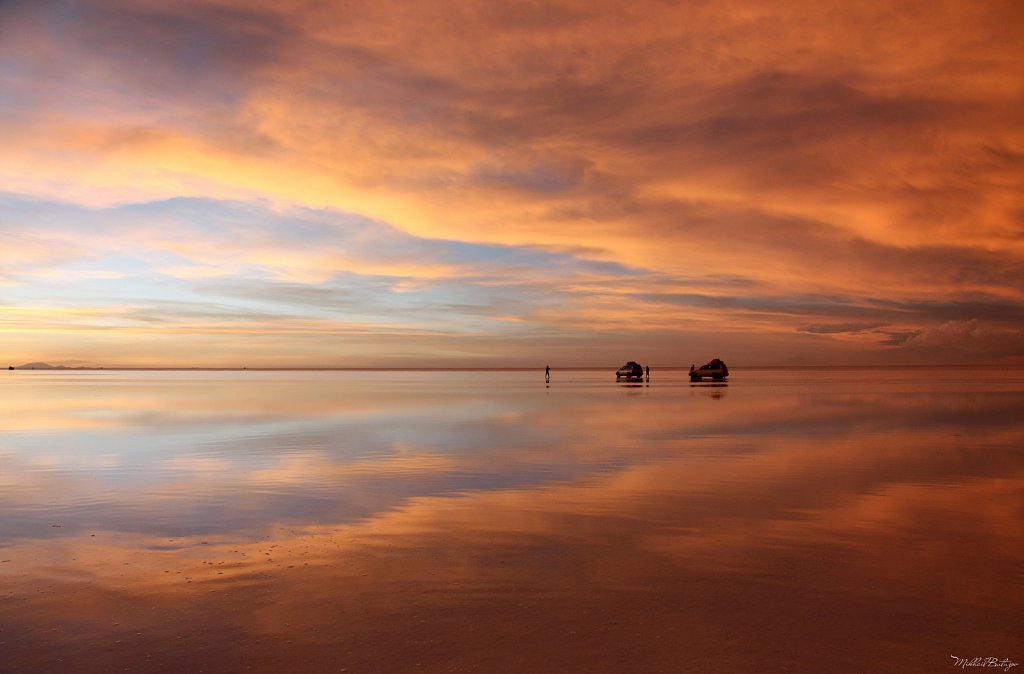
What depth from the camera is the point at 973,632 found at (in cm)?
679

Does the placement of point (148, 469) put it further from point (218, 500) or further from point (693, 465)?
point (693, 465)

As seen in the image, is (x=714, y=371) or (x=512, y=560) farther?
(x=714, y=371)

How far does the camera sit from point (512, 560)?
30.4ft

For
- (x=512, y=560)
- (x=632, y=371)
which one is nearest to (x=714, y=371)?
(x=632, y=371)

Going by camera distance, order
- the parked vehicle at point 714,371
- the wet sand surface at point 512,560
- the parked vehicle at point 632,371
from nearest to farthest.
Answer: the wet sand surface at point 512,560
the parked vehicle at point 714,371
the parked vehicle at point 632,371

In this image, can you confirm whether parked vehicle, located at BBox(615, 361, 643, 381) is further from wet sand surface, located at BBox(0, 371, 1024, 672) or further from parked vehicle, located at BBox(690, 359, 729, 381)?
wet sand surface, located at BBox(0, 371, 1024, 672)

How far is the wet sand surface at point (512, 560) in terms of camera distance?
6469 millimetres

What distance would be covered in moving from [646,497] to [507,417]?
20.9 metres

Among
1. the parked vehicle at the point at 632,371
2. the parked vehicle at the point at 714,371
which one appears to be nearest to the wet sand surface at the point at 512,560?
the parked vehicle at the point at 714,371

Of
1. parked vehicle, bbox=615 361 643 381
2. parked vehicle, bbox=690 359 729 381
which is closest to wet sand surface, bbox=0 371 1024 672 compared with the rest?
parked vehicle, bbox=690 359 729 381

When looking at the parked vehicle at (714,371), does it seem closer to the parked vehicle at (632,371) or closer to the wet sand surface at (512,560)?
the parked vehicle at (632,371)

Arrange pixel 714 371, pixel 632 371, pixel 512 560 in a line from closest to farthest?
pixel 512 560 → pixel 714 371 → pixel 632 371

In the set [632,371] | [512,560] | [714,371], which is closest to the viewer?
[512,560]

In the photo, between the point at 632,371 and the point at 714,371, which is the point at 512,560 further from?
the point at 632,371
